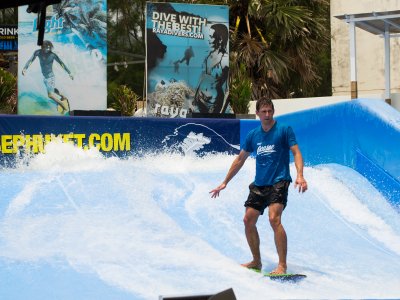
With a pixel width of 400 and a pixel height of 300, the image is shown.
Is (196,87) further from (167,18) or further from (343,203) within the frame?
(343,203)

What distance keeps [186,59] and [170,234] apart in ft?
31.9

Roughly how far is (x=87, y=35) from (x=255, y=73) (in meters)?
7.78

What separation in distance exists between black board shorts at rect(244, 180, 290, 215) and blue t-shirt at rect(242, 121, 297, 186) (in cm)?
5

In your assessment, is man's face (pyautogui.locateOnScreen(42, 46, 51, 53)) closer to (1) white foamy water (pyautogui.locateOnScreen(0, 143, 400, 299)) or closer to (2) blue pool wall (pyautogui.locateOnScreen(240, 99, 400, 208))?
(1) white foamy water (pyautogui.locateOnScreen(0, 143, 400, 299))

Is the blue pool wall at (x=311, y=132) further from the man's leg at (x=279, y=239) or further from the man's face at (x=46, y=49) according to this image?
the man's face at (x=46, y=49)

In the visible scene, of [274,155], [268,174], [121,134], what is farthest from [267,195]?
[121,134]

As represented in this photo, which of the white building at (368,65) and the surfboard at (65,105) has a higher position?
the white building at (368,65)

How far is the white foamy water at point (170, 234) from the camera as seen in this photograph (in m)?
6.96

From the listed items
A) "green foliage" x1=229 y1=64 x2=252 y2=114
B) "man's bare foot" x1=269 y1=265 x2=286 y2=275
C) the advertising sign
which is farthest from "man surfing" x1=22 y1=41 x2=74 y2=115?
"man's bare foot" x1=269 y1=265 x2=286 y2=275

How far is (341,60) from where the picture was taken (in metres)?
26.3

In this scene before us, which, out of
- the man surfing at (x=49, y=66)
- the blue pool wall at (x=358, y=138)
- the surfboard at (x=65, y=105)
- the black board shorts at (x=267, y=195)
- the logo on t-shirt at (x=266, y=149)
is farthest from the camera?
the surfboard at (x=65, y=105)

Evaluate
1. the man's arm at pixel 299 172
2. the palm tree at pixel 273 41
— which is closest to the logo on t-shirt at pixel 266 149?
the man's arm at pixel 299 172

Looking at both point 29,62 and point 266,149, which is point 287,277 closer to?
point 266,149

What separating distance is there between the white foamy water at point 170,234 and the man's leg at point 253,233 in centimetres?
18
